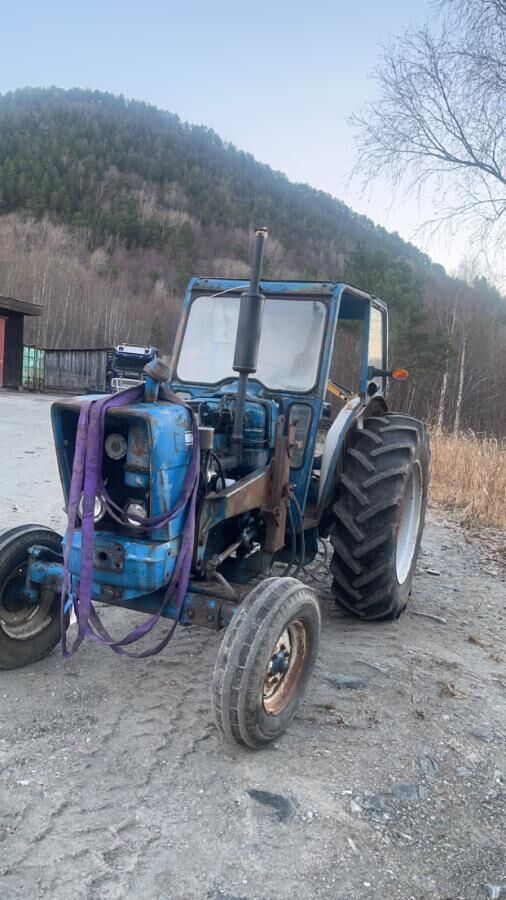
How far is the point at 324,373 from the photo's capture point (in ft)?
14.0

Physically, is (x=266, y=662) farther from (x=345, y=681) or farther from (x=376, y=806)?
(x=345, y=681)

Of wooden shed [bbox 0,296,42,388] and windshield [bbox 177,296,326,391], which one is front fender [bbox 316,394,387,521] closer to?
windshield [bbox 177,296,326,391]

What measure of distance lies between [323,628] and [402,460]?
3.76 feet

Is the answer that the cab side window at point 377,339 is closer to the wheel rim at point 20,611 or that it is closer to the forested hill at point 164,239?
the wheel rim at point 20,611

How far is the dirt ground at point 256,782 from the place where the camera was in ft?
7.46

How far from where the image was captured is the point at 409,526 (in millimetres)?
5059

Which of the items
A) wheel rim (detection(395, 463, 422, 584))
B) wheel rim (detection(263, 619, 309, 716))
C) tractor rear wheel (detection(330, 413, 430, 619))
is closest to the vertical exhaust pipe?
wheel rim (detection(263, 619, 309, 716))

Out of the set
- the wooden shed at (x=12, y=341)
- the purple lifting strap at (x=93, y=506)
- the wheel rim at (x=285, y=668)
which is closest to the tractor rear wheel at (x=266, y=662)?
the wheel rim at (x=285, y=668)

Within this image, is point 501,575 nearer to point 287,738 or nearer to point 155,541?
point 287,738

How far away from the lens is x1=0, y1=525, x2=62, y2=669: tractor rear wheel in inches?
136

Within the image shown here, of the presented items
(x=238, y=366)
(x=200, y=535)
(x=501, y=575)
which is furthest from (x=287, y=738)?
(x=501, y=575)

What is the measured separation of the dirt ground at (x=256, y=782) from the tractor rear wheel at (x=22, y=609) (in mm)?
101

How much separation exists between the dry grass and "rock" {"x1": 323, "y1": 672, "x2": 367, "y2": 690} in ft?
16.4

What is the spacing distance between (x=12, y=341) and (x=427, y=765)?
24747mm
